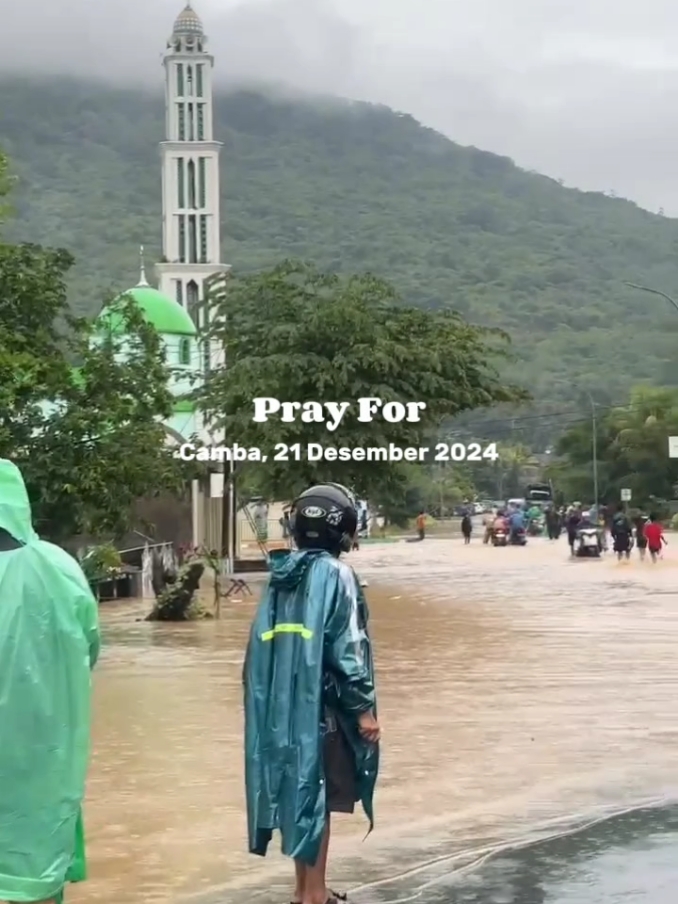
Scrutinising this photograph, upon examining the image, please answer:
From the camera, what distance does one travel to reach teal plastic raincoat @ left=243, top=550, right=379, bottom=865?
570 cm

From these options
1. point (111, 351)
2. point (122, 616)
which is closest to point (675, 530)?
point (122, 616)

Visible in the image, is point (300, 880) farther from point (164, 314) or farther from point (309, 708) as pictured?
point (164, 314)

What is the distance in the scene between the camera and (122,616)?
23969 millimetres

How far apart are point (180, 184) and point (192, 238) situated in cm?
275

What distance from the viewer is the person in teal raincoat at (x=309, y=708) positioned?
5707mm

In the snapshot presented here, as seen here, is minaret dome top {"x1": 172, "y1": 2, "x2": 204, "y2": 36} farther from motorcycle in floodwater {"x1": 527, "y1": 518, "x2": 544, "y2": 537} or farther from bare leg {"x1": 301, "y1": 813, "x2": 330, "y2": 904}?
bare leg {"x1": 301, "y1": 813, "x2": 330, "y2": 904}

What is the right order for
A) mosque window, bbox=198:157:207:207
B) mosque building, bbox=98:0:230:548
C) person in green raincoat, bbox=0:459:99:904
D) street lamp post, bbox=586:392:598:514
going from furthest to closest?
street lamp post, bbox=586:392:598:514 < mosque window, bbox=198:157:207:207 < mosque building, bbox=98:0:230:548 < person in green raincoat, bbox=0:459:99:904

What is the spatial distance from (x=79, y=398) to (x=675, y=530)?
5672 cm

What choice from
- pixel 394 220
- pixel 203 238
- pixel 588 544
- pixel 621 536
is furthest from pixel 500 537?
pixel 394 220

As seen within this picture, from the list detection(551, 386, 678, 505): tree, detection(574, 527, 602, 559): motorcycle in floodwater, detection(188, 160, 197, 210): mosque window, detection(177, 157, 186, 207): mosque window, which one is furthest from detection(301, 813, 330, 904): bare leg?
detection(551, 386, 678, 505): tree

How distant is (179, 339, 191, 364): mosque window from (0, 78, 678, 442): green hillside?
5287 centimetres

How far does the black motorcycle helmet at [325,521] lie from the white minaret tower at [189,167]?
222 feet

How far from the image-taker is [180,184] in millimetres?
79438

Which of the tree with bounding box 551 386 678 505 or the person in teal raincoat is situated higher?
the tree with bounding box 551 386 678 505
